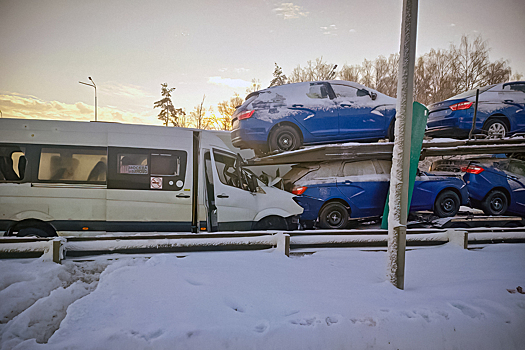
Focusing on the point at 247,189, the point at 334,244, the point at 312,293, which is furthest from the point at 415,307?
the point at 247,189

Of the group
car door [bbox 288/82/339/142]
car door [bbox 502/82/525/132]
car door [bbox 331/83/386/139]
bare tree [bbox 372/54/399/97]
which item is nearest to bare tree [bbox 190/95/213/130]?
car door [bbox 288/82/339/142]

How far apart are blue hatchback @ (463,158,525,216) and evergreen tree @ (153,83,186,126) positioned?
593 cm

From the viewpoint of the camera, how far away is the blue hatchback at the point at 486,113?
5.85 meters

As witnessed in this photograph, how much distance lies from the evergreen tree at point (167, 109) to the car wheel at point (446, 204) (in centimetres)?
534

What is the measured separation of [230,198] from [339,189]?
6.70ft

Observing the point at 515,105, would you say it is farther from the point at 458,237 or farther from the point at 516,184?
the point at 458,237

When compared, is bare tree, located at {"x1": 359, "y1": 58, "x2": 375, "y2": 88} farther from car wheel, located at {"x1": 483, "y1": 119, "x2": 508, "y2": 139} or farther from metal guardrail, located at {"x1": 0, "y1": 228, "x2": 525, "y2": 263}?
metal guardrail, located at {"x1": 0, "y1": 228, "x2": 525, "y2": 263}

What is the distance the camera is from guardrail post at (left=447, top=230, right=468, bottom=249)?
477cm

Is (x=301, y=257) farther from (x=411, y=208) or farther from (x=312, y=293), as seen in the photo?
(x=411, y=208)

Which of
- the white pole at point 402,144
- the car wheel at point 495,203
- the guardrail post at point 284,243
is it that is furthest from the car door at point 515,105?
the guardrail post at point 284,243

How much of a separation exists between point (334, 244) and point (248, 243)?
127 cm

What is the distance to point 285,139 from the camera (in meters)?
5.44

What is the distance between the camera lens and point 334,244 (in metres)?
4.40

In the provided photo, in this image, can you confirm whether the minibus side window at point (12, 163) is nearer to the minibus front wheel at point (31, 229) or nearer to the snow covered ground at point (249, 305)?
the minibus front wheel at point (31, 229)
